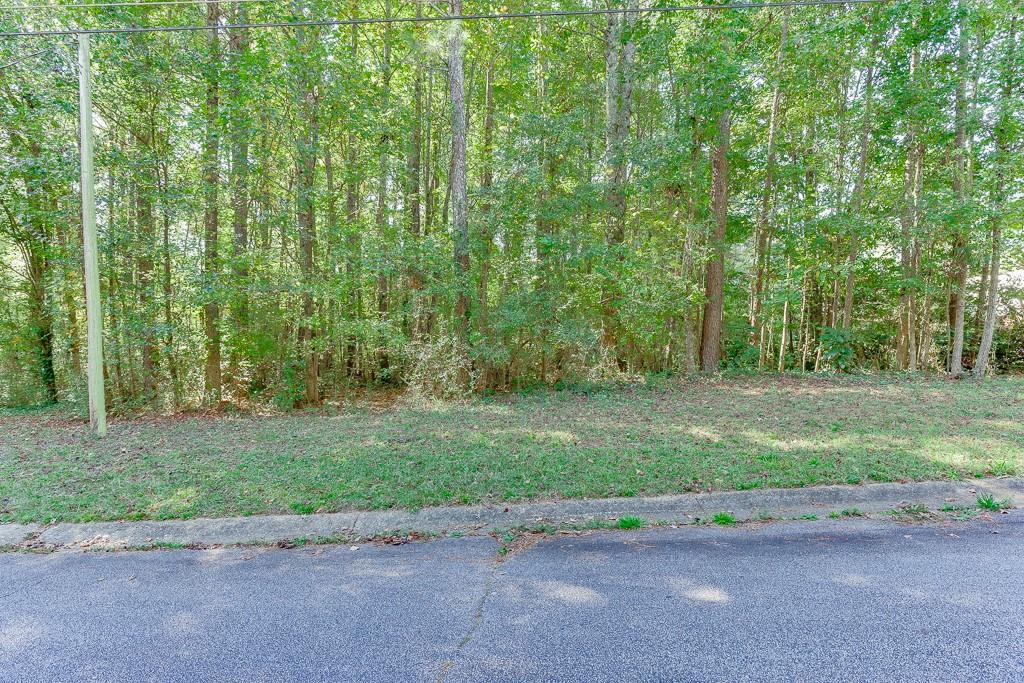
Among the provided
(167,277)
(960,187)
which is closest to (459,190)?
(167,277)

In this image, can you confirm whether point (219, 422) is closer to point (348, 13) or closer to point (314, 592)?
point (314, 592)

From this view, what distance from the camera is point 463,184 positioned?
7.86m

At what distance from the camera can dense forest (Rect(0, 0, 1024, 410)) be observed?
6988mm

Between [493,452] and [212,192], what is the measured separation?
6047mm

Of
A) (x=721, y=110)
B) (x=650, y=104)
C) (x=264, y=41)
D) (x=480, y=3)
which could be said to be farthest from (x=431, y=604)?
(x=650, y=104)

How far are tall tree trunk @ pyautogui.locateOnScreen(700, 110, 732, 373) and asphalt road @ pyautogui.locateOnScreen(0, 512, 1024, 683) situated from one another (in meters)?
6.86

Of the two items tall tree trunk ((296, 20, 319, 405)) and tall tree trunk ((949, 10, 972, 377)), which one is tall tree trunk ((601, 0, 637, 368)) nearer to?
tall tree trunk ((296, 20, 319, 405))

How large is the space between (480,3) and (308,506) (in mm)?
9307

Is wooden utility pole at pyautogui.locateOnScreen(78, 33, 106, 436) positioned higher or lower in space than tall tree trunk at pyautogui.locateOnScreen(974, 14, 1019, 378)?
lower

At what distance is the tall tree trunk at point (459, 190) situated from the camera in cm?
757

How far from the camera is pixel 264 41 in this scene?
6.95 m

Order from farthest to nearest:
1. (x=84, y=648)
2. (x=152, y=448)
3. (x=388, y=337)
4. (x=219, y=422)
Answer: (x=388, y=337)
(x=219, y=422)
(x=152, y=448)
(x=84, y=648)

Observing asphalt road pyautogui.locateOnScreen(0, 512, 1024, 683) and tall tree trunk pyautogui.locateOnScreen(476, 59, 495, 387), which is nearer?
asphalt road pyautogui.locateOnScreen(0, 512, 1024, 683)

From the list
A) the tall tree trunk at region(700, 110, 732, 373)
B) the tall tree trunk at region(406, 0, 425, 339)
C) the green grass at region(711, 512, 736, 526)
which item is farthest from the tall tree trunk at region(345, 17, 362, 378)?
the tall tree trunk at region(700, 110, 732, 373)
